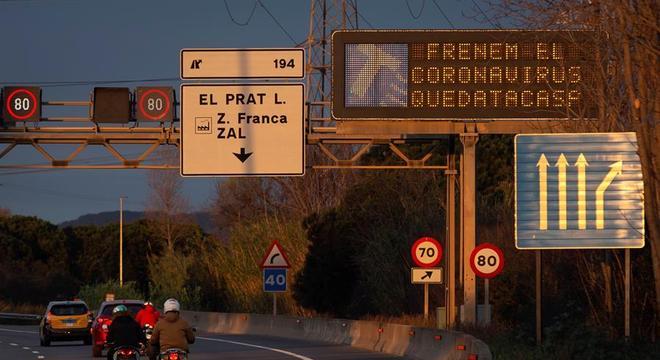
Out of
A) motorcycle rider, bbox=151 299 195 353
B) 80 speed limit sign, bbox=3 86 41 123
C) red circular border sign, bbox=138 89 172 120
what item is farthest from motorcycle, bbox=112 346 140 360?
80 speed limit sign, bbox=3 86 41 123

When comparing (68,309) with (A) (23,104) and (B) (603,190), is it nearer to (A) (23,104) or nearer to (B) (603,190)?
(A) (23,104)

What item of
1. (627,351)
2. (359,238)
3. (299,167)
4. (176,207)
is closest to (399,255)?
(359,238)

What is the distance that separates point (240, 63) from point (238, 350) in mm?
7306

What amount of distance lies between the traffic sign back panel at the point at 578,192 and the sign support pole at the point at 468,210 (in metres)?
14.3

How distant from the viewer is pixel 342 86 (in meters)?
31.8

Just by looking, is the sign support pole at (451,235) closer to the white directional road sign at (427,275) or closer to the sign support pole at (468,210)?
the sign support pole at (468,210)

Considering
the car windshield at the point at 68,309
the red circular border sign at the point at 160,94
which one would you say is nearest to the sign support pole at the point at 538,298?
the red circular border sign at the point at 160,94

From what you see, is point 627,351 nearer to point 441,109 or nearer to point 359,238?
point 441,109

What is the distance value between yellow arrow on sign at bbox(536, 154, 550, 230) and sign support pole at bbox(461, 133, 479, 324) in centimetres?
1433

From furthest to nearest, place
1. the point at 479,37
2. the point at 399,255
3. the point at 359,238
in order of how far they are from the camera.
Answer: the point at 359,238 < the point at 399,255 < the point at 479,37

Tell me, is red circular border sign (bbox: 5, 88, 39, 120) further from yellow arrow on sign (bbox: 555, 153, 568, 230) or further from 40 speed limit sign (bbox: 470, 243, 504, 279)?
yellow arrow on sign (bbox: 555, 153, 568, 230)

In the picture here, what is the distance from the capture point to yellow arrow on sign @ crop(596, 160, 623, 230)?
2034cm

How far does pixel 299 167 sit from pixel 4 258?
8557 cm

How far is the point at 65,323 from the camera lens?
39.8 metres
